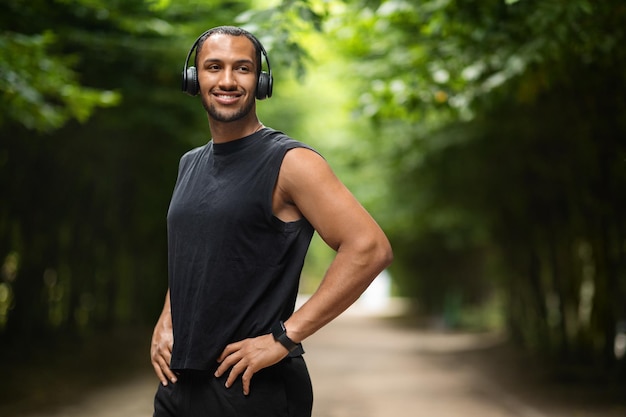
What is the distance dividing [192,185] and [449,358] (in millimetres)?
18107

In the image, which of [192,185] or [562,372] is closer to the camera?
[192,185]

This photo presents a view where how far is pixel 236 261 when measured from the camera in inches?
100

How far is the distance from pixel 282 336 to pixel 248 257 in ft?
0.84

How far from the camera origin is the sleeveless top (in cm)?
253

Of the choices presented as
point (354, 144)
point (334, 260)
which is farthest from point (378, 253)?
point (354, 144)

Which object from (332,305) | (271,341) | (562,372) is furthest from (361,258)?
(562,372)

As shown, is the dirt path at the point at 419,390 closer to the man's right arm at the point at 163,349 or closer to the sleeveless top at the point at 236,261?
the man's right arm at the point at 163,349

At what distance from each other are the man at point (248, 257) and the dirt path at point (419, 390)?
805cm

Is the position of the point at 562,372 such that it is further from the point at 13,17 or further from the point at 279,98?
the point at 13,17

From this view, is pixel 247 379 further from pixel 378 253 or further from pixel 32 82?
pixel 32 82

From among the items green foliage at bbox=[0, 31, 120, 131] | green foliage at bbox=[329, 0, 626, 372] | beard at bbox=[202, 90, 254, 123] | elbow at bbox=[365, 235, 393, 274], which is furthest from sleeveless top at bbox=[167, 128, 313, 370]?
green foliage at bbox=[0, 31, 120, 131]

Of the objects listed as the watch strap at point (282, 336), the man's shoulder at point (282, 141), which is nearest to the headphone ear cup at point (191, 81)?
the man's shoulder at point (282, 141)

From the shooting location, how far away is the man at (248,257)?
2.50m

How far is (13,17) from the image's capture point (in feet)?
29.2
